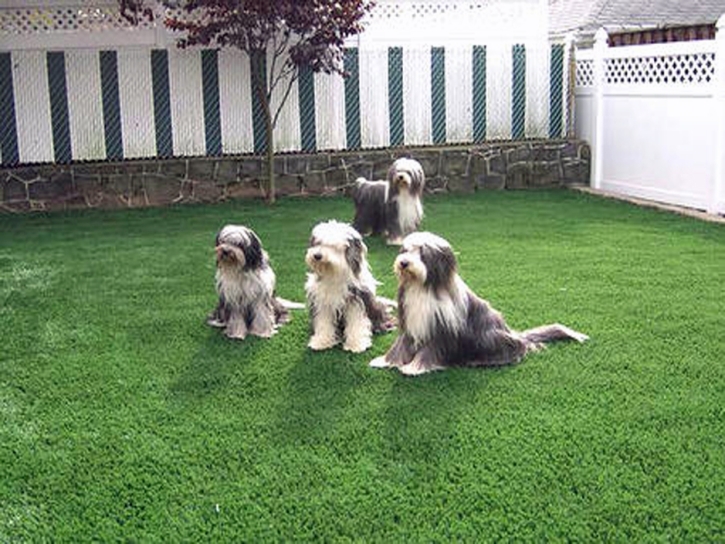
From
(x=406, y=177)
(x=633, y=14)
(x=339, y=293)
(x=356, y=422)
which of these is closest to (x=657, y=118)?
(x=406, y=177)

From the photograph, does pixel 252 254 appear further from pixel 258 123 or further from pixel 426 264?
pixel 258 123

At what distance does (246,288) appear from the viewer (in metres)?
5.39

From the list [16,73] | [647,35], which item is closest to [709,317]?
[16,73]

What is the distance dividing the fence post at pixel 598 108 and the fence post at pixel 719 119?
85.8 inches

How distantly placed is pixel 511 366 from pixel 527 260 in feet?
9.13

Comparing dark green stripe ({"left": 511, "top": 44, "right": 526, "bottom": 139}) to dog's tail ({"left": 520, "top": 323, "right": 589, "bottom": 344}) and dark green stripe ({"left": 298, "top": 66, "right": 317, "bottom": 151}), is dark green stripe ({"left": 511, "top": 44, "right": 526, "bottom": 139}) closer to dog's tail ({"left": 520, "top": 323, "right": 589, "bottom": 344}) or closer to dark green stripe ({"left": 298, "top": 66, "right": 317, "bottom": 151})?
dark green stripe ({"left": 298, "top": 66, "right": 317, "bottom": 151})

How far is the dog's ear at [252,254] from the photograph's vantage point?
5285 millimetres

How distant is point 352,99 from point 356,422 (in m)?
8.02

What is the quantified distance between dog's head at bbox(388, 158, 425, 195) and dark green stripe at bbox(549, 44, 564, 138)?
470cm

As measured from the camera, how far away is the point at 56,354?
5.19 m

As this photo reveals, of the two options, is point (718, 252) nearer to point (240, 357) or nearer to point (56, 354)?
point (240, 357)

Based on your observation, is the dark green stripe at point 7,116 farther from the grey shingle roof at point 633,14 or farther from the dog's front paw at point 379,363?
the grey shingle roof at point 633,14

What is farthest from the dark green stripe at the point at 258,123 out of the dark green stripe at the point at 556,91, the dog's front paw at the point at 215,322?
the dog's front paw at the point at 215,322

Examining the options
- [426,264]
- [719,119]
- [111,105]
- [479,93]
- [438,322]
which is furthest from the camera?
[479,93]
